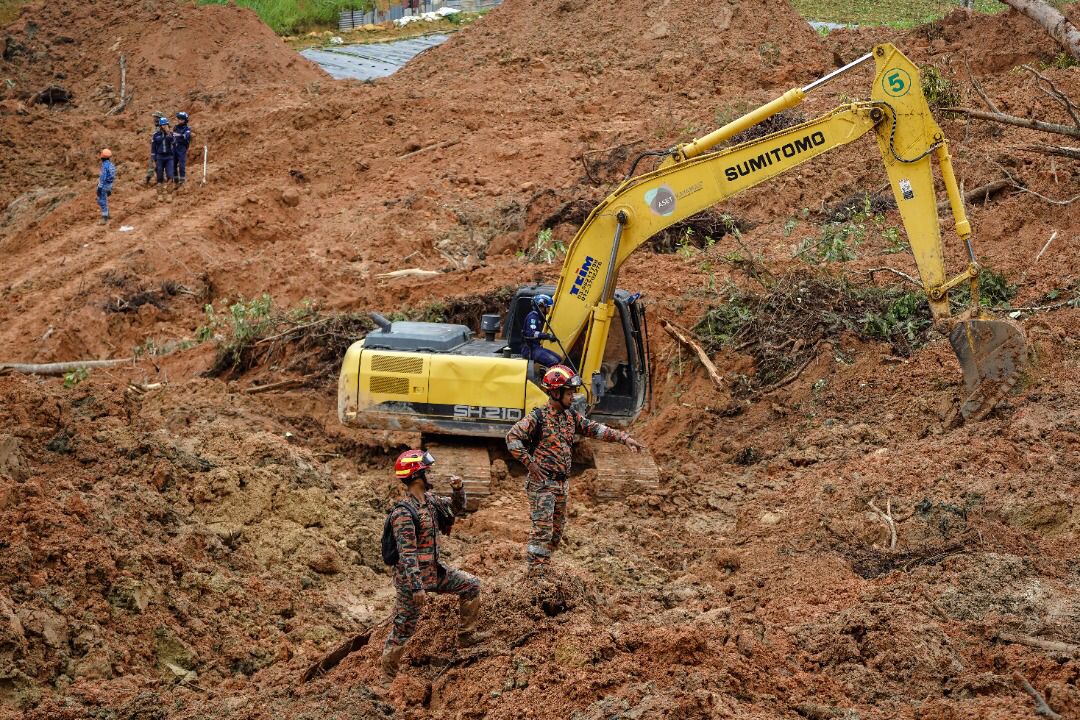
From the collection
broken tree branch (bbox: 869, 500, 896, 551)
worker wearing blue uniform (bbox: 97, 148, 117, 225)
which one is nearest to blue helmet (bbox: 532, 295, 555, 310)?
broken tree branch (bbox: 869, 500, 896, 551)

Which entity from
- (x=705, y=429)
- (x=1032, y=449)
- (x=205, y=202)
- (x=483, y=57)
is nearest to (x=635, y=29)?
(x=483, y=57)

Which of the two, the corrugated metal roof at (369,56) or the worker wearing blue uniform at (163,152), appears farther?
the corrugated metal roof at (369,56)

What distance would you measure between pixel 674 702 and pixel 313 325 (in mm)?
9039

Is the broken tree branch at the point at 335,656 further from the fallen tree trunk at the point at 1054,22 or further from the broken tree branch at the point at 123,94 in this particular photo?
the broken tree branch at the point at 123,94

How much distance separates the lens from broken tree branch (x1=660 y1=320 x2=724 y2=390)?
1334 cm

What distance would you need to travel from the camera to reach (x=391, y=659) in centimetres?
798

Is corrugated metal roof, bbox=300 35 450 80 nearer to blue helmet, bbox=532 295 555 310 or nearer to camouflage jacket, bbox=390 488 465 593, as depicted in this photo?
blue helmet, bbox=532 295 555 310

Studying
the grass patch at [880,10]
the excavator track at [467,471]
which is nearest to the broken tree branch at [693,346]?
the excavator track at [467,471]

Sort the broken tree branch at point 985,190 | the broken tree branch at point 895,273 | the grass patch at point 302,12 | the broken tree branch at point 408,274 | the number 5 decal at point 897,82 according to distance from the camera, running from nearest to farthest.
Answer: the number 5 decal at point 897,82
the broken tree branch at point 895,273
the broken tree branch at point 985,190
the broken tree branch at point 408,274
the grass patch at point 302,12

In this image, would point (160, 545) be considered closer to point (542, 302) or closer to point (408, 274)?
point (542, 302)

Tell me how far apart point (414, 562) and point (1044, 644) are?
3.73m

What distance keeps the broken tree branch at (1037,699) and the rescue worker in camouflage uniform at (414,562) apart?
3.22 metres

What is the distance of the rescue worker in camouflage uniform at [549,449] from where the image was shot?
9.18 meters

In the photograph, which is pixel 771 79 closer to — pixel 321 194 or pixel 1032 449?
pixel 321 194
